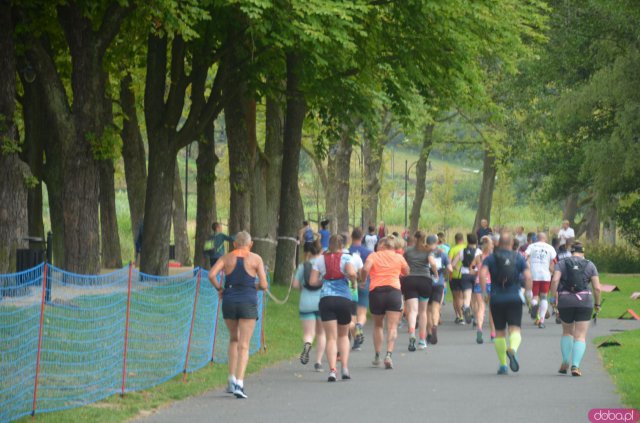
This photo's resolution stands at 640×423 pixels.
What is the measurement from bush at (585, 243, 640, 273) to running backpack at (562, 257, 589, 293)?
35.1m

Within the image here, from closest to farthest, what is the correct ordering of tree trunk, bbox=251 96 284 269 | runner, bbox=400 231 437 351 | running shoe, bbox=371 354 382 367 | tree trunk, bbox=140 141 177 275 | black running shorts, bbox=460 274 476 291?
1. running shoe, bbox=371 354 382 367
2. runner, bbox=400 231 437 351
3. black running shorts, bbox=460 274 476 291
4. tree trunk, bbox=140 141 177 275
5. tree trunk, bbox=251 96 284 269

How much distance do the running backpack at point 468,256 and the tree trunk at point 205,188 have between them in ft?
31.9

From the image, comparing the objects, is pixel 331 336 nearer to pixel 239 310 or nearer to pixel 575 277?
pixel 239 310

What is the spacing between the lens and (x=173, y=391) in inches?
581

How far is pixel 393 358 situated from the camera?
19.1 meters

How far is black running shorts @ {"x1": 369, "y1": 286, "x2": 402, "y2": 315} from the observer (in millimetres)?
17781

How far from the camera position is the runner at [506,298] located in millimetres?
16750

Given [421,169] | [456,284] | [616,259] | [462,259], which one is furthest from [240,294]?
[421,169]

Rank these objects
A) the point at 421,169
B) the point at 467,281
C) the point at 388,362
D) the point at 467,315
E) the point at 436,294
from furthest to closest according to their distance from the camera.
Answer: the point at 421,169, the point at 467,315, the point at 467,281, the point at 436,294, the point at 388,362

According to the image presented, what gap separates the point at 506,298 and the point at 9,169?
31.9 ft

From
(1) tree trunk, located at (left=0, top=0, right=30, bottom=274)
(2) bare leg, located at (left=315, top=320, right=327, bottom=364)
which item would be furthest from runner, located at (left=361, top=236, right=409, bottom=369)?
(1) tree trunk, located at (left=0, top=0, right=30, bottom=274)

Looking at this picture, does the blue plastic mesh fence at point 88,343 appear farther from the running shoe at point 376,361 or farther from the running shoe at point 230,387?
the running shoe at point 376,361

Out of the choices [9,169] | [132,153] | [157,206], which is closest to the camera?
[9,169]

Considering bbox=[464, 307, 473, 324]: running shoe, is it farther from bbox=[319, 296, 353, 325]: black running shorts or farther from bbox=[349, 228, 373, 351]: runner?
bbox=[319, 296, 353, 325]: black running shorts
